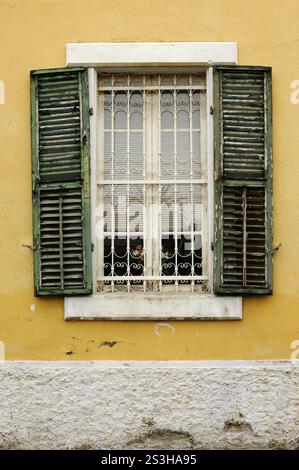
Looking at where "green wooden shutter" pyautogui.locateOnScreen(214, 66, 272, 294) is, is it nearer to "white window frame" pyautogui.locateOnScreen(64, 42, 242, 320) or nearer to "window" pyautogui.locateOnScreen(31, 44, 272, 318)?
"window" pyautogui.locateOnScreen(31, 44, 272, 318)

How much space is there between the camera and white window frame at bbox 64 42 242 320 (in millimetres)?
7109

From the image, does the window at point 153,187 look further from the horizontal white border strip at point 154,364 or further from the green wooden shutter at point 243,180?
the horizontal white border strip at point 154,364

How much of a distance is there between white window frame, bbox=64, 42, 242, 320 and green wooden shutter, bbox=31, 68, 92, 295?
11 centimetres

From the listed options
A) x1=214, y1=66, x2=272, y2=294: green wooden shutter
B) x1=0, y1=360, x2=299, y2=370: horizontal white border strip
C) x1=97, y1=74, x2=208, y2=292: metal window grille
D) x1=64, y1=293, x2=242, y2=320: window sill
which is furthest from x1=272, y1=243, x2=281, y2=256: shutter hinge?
x1=0, y1=360, x2=299, y2=370: horizontal white border strip

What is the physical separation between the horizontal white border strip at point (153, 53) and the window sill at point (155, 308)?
6.67 feet

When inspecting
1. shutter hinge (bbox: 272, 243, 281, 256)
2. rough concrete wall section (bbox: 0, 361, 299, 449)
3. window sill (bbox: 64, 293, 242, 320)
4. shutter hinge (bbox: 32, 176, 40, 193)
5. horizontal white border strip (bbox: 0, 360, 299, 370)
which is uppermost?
shutter hinge (bbox: 32, 176, 40, 193)

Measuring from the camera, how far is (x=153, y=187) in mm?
7363

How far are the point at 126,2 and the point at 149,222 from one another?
1.94 m

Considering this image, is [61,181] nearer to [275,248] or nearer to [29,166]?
[29,166]

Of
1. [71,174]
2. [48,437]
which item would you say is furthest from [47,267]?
[48,437]

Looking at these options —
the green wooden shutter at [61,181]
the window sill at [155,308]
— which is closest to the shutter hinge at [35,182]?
the green wooden shutter at [61,181]

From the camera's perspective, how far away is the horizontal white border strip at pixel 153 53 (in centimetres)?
716

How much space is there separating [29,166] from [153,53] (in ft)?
4.79

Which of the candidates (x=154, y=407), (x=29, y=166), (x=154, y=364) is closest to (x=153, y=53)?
(x=29, y=166)
